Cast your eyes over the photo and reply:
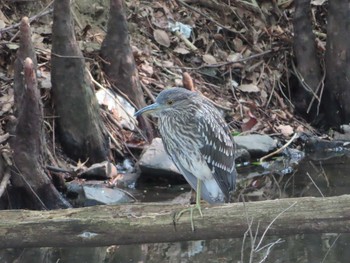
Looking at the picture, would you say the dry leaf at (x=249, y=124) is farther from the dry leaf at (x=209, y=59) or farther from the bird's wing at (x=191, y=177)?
the bird's wing at (x=191, y=177)

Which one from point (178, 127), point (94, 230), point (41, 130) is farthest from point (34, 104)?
point (94, 230)

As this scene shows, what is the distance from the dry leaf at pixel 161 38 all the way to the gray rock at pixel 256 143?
5.44 ft

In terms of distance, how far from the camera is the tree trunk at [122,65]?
27.9 feet

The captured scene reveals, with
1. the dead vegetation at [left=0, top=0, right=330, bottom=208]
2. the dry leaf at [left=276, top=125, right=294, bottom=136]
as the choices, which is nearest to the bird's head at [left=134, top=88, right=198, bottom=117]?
the dead vegetation at [left=0, top=0, right=330, bottom=208]

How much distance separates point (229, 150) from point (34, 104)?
1.79 m

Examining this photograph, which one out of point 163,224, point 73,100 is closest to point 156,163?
point 73,100

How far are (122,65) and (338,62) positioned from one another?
283 centimetres

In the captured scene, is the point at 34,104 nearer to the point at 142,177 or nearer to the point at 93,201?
the point at 93,201

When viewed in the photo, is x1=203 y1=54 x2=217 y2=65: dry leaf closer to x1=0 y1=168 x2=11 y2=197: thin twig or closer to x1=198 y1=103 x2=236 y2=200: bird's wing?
x1=0 y1=168 x2=11 y2=197: thin twig

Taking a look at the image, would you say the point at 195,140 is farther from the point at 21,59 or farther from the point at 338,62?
the point at 338,62

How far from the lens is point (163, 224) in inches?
169

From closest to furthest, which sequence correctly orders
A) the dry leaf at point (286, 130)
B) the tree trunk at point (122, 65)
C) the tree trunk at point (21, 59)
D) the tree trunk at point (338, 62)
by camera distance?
the tree trunk at point (21, 59) → the tree trunk at point (122, 65) → the dry leaf at point (286, 130) → the tree trunk at point (338, 62)

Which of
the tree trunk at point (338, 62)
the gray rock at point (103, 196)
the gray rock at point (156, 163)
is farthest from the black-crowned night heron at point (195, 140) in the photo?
the tree trunk at point (338, 62)

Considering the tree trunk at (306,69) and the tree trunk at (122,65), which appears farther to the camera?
the tree trunk at (306,69)
